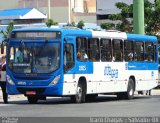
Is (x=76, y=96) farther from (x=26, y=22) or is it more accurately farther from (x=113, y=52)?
(x=26, y=22)

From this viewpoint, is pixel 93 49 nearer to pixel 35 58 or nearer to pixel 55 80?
pixel 55 80

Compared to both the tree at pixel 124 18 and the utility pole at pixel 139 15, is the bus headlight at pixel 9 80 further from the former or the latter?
the tree at pixel 124 18

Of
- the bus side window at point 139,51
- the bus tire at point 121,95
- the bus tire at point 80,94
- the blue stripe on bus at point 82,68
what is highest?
the bus side window at point 139,51

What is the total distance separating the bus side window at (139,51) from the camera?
100ft

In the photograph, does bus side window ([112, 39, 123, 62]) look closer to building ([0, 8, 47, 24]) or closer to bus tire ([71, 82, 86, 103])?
bus tire ([71, 82, 86, 103])

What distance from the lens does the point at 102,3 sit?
294ft

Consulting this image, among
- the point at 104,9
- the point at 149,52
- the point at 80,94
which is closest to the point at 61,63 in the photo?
the point at 80,94

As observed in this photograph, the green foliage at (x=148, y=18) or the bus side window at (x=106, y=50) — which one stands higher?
the green foliage at (x=148, y=18)

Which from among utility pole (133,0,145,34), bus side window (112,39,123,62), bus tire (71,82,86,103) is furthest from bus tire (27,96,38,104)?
utility pole (133,0,145,34)

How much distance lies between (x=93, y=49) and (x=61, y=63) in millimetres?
2517

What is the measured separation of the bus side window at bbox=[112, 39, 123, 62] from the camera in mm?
28609

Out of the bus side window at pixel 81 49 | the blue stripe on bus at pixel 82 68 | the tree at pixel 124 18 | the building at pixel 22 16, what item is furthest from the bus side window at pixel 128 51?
the building at pixel 22 16

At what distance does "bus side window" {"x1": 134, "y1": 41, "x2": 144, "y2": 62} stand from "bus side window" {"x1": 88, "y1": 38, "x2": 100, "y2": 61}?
3.62 m

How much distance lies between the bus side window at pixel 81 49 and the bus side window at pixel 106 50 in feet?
4.67
